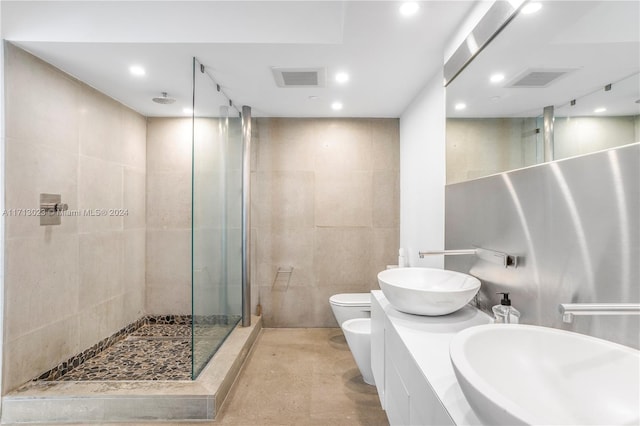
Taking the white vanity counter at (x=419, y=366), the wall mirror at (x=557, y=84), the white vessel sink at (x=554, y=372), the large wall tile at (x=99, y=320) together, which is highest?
the wall mirror at (x=557, y=84)

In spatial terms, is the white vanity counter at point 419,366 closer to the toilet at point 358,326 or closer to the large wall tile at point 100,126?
the toilet at point 358,326

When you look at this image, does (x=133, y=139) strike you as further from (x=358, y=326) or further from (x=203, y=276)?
(x=358, y=326)

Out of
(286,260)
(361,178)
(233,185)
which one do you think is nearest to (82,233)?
(233,185)

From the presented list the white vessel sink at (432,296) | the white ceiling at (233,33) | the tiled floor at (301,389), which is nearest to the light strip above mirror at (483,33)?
the white ceiling at (233,33)

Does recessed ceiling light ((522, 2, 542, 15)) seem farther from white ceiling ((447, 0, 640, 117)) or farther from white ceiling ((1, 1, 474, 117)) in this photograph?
white ceiling ((1, 1, 474, 117))

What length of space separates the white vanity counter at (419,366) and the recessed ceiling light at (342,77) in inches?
63.0

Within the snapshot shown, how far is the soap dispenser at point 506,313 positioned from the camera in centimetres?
119

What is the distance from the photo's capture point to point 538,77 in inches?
45.4

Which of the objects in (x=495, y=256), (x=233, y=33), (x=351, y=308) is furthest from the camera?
(x=351, y=308)

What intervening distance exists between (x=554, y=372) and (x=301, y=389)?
175 centimetres

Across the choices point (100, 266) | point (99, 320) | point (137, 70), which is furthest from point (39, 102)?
point (99, 320)

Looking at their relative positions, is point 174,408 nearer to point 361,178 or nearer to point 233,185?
point 233,185

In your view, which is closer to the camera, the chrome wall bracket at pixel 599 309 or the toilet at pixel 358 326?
the chrome wall bracket at pixel 599 309

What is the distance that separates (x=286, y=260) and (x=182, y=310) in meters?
1.19
